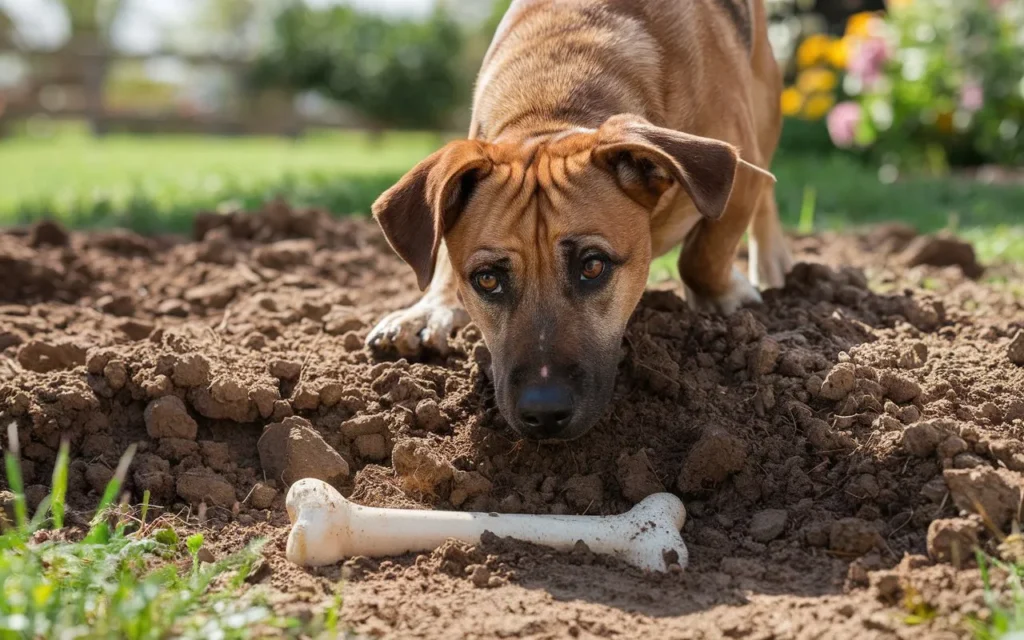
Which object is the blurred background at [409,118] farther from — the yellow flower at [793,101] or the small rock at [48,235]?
the small rock at [48,235]

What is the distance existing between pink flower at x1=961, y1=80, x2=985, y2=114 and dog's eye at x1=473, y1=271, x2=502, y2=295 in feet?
29.3

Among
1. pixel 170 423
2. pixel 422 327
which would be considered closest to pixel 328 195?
pixel 422 327

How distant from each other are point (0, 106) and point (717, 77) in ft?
91.2

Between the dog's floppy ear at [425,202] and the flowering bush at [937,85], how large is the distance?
7.37 metres

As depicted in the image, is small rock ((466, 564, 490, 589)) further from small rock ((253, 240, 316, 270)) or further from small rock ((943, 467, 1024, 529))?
small rock ((253, 240, 316, 270))

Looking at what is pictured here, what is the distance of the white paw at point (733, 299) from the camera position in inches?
196

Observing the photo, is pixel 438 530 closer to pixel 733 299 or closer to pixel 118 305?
pixel 733 299

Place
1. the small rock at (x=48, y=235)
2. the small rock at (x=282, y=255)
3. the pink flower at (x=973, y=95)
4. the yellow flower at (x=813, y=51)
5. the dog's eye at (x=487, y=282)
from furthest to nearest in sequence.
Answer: the yellow flower at (x=813, y=51) → the pink flower at (x=973, y=95) → the small rock at (x=48, y=235) → the small rock at (x=282, y=255) → the dog's eye at (x=487, y=282)

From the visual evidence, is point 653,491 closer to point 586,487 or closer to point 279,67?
point 586,487

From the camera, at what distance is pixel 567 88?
4.45 meters

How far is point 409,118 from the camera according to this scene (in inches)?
1122

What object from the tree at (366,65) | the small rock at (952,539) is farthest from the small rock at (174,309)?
the tree at (366,65)

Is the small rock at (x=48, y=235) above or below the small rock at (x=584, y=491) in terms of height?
below

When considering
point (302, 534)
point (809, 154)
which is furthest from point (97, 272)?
point (809, 154)
